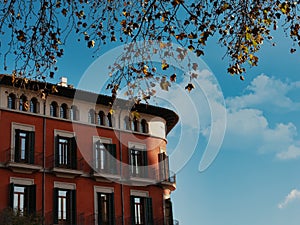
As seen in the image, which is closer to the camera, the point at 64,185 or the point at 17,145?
the point at 17,145

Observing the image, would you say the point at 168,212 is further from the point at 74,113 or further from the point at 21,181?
the point at 21,181

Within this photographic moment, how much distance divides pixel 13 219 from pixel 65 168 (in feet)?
13.5

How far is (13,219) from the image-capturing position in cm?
2034

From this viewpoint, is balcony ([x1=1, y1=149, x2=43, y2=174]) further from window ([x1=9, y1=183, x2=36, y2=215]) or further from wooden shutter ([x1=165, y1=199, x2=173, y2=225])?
wooden shutter ([x1=165, y1=199, x2=173, y2=225])

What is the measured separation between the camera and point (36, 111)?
24016 millimetres

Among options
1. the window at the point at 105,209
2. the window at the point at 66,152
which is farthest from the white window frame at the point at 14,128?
the window at the point at 105,209

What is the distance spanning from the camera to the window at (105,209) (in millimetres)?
24359

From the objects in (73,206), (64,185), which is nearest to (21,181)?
(64,185)

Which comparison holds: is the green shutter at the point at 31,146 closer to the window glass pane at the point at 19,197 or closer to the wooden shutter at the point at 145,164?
the window glass pane at the point at 19,197

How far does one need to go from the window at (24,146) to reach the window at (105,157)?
3122 mm

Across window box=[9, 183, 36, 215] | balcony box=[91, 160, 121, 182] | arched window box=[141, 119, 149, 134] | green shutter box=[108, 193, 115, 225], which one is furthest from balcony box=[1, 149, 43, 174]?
arched window box=[141, 119, 149, 134]

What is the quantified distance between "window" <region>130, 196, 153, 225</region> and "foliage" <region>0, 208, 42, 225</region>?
559cm

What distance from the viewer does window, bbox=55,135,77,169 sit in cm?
2414

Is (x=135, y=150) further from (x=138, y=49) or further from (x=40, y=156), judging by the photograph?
(x=138, y=49)
